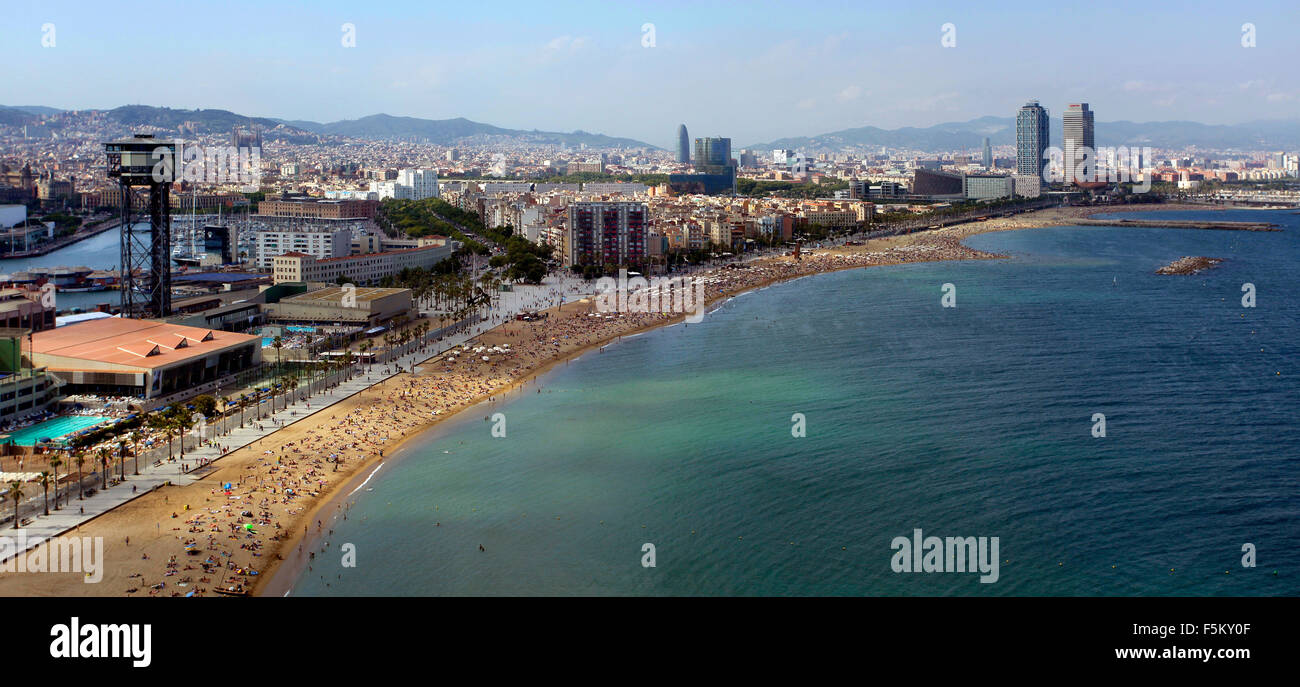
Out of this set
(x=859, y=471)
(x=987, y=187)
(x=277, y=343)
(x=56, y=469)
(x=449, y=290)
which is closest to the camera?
(x=56, y=469)

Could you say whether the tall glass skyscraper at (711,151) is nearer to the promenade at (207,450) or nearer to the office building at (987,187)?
the office building at (987,187)

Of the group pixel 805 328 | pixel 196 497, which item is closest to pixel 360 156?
pixel 805 328

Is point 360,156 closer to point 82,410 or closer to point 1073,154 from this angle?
point 1073,154

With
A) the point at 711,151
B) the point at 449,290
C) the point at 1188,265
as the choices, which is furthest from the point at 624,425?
the point at 711,151

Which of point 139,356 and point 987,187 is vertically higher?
point 987,187

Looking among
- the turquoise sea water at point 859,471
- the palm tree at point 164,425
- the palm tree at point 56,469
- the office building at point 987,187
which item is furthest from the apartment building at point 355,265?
the office building at point 987,187

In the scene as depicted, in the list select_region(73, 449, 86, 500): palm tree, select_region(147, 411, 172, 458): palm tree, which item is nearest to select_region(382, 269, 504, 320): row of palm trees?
select_region(147, 411, 172, 458): palm tree

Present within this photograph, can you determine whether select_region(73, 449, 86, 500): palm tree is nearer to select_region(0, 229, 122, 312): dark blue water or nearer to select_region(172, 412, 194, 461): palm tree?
select_region(172, 412, 194, 461): palm tree

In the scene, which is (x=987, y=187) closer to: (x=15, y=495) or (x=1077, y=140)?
(x=1077, y=140)
